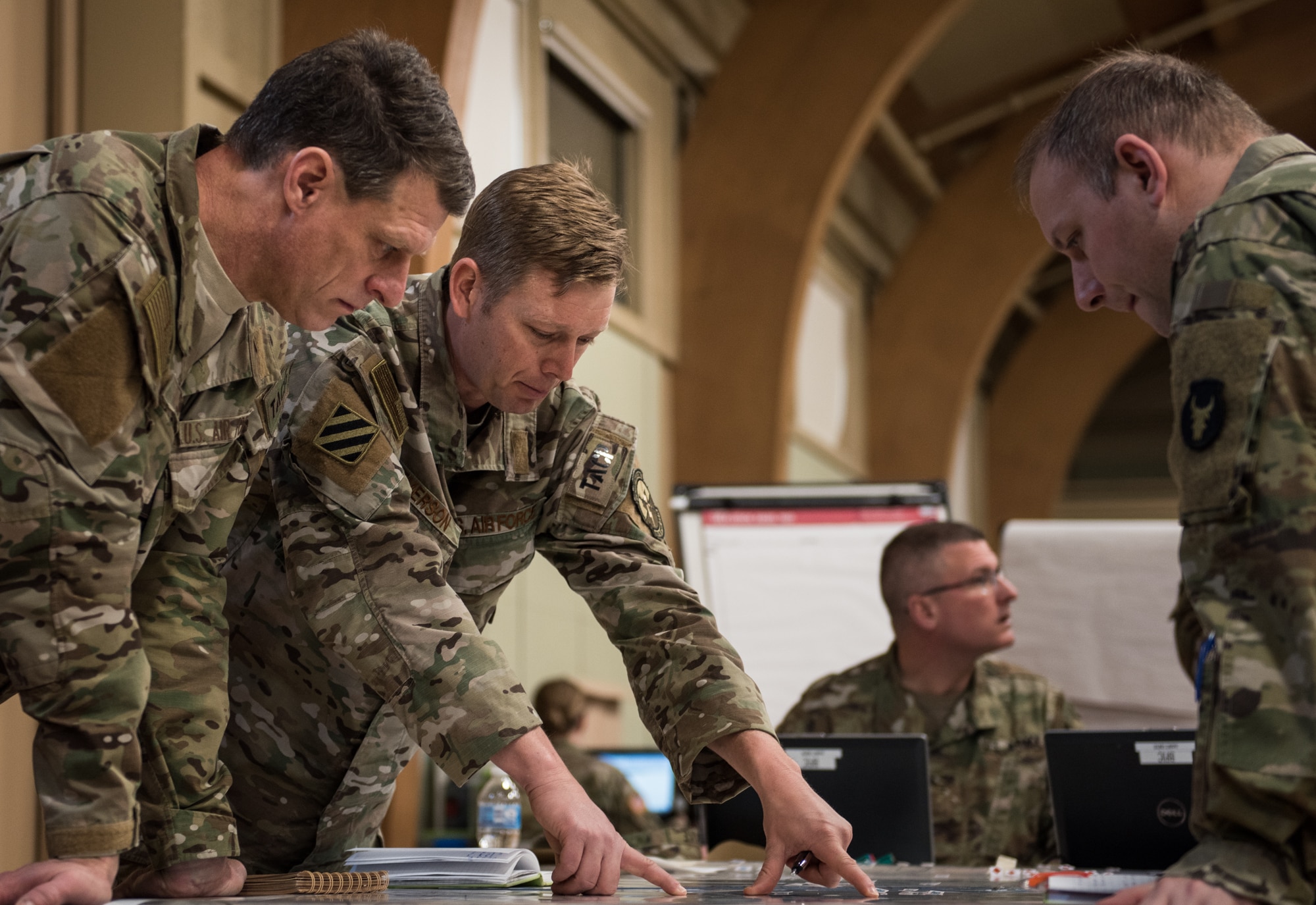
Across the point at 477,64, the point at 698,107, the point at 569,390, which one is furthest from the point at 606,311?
the point at 698,107

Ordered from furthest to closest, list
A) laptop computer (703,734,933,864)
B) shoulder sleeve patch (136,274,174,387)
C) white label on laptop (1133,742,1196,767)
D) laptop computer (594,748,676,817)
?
laptop computer (594,748,676,817)
laptop computer (703,734,933,864)
white label on laptop (1133,742,1196,767)
shoulder sleeve patch (136,274,174,387)

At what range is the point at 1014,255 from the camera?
30.3ft

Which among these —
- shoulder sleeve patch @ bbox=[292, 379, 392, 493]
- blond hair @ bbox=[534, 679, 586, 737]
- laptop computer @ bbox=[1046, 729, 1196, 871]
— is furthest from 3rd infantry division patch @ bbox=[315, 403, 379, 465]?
blond hair @ bbox=[534, 679, 586, 737]

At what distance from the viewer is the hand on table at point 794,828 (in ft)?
5.02

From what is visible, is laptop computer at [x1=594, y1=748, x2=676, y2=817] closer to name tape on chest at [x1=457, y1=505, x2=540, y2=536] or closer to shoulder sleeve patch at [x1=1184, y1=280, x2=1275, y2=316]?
name tape on chest at [x1=457, y1=505, x2=540, y2=536]

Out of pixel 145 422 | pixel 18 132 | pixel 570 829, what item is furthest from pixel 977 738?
pixel 18 132

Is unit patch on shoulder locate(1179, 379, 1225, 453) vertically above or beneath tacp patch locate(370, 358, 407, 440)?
beneath

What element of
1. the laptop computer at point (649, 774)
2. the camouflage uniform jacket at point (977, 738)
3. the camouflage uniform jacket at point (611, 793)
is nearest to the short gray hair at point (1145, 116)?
the camouflage uniform jacket at point (977, 738)

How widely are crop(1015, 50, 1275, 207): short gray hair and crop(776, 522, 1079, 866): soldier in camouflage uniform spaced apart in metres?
2.15

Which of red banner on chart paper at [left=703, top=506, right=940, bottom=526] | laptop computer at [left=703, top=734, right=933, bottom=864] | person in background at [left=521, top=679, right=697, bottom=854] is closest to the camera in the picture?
laptop computer at [left=703, top=734, right=933, bottom=864]

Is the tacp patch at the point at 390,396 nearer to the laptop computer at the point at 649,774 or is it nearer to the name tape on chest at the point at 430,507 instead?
the name tape on chest at the point at 430,507

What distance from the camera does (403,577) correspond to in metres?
1.56

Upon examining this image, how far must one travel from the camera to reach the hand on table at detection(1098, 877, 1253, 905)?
1.04 meters

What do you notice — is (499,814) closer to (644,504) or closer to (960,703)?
(960,703)
